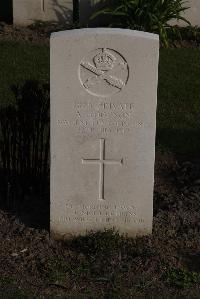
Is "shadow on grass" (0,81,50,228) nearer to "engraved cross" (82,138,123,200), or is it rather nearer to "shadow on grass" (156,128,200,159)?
"engraved cross" (82,138,123,200)

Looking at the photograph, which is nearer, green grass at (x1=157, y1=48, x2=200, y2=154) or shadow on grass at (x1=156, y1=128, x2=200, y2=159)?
shadow on grass at (x1=156, y1=128, x2=200, y2=159)

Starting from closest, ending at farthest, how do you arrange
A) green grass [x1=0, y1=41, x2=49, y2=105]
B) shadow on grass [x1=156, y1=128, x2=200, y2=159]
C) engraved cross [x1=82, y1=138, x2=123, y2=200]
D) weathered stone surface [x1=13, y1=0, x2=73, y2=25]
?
engraved cross [x1=82, y1=138, x2=123, y2=200]
shadow on grass [x1=156, y1=128, x2=200, y2=159]
green grass [x1=0, y1=41, x2=49, y2=105]
weathered stone surface [x1=13, y1=0, x2=73, y2=25]

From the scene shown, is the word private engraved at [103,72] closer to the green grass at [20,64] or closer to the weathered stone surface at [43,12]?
the green grass at [20,64]

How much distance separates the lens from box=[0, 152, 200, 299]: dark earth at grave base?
5.57 meters

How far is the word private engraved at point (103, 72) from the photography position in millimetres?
5738

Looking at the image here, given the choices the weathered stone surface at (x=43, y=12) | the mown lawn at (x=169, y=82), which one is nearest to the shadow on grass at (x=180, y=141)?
the mown lawn at (x=169, y=82)

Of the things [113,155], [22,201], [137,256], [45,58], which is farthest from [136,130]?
[45,58]

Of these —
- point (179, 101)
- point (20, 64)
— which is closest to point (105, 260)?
point (179, 101)

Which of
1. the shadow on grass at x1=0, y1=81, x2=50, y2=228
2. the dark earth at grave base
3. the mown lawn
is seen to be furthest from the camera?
the mown lawn

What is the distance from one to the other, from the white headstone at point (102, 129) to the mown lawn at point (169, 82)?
2176 millimetres

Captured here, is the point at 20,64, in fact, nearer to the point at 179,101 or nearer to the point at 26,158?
the point at 179,101

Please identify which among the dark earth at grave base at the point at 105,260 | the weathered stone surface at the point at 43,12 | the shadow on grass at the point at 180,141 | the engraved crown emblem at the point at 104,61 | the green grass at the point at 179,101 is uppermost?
the weathered stone surface at the point at 43,12

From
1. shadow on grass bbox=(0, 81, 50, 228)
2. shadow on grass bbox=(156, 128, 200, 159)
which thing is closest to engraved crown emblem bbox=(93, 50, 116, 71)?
shadow on grass bbox=(0, 81, 50, 228)

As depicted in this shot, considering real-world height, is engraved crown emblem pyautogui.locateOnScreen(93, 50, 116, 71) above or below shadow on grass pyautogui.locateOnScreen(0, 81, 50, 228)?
above
